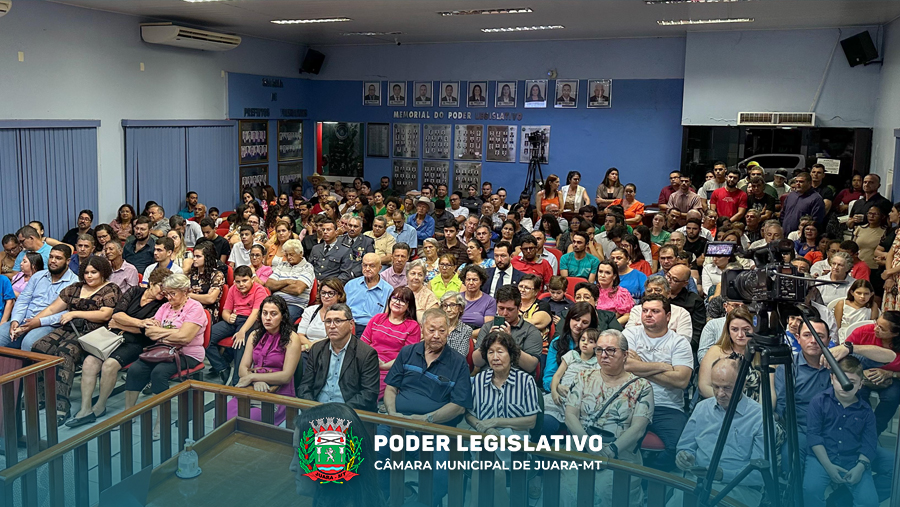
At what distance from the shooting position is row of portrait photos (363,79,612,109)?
1210 centimetres

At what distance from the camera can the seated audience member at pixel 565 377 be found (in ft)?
14.0

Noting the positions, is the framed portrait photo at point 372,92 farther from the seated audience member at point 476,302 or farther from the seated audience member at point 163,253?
the seated audience member at point 476,302

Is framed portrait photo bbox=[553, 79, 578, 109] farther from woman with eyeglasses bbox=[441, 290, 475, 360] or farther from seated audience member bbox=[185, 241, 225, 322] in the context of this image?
woman with eyeglasses bbox=[441, 290, 475, 360]

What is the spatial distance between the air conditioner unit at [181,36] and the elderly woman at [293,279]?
470cm

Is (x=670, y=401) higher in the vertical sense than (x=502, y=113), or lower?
lower

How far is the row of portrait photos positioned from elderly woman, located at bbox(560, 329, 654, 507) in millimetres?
8677

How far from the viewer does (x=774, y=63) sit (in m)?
10.6

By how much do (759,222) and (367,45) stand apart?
25.4ft

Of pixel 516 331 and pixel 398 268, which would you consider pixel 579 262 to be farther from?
pixel 516 331

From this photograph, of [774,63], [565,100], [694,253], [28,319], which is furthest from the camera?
[565,100]

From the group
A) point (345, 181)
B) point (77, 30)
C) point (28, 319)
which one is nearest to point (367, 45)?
point (345, 181)

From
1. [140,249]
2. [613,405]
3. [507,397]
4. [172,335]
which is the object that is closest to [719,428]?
[613,405]

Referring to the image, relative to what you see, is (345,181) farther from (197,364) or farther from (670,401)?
(670,401)

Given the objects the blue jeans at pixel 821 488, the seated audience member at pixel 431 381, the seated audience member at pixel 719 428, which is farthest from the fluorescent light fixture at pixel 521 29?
the blue jeans at pixel 821 488
